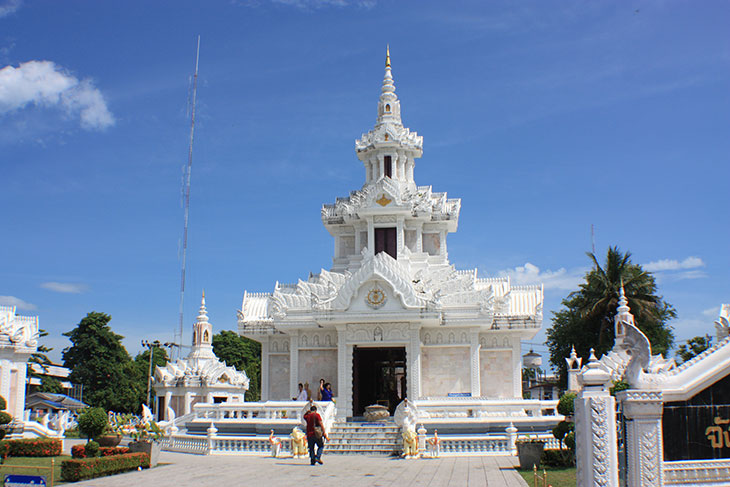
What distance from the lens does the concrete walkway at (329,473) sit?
578 inches

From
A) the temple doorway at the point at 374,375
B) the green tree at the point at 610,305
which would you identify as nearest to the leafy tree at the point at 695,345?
the green tree at the point at 610,305

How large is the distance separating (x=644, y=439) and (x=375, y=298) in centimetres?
1901

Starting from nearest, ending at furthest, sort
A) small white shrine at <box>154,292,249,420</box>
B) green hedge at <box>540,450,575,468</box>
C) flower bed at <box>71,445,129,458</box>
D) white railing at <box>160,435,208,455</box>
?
green hedge at <box>540,450,575,468</box>, flower bed at <box>71,445,129,458</box>, white railing at <box>160,435,208,455</box>, small white shrine at <box>154,292,249,420</box>

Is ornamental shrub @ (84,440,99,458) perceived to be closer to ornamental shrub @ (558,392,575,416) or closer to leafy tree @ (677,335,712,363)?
ornamental shrub @ (558,392,575,416)

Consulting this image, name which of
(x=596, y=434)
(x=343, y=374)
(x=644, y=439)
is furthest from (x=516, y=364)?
(x=596, y=434)

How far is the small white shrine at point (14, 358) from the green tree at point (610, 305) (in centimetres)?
3253

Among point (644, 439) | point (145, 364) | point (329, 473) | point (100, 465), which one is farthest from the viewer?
point (145, 364)

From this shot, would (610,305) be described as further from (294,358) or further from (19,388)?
(19,388)

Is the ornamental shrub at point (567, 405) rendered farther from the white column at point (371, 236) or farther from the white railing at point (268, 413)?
the white column at point (371, 236)

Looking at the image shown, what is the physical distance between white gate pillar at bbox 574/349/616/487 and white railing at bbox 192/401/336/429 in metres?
15.4

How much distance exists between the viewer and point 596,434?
9.02m

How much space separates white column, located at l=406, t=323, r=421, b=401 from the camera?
91.1 feet

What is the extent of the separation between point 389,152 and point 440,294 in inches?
384

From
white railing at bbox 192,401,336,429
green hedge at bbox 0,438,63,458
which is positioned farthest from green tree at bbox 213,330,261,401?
green hedge at bbox 0,438,63,458
